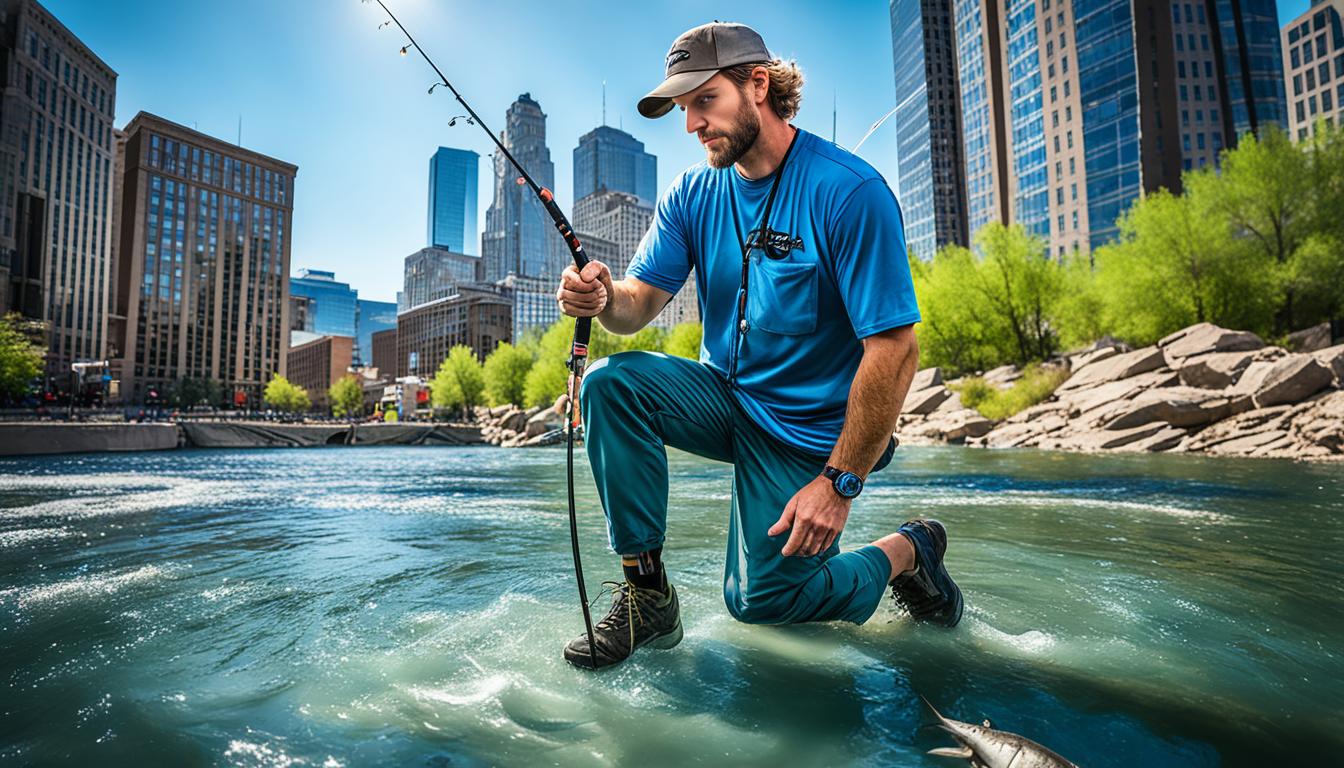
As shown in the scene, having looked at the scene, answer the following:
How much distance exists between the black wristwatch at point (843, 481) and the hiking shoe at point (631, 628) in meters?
0.68

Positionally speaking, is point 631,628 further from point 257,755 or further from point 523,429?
point 523,429

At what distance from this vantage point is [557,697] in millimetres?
1659

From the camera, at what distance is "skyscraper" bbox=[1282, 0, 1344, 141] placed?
69.1m

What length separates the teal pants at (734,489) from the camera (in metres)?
2.05

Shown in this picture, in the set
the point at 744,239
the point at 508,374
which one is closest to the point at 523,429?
the point at 508,374

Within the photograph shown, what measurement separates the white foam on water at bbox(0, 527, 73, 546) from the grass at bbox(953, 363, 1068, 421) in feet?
88.4

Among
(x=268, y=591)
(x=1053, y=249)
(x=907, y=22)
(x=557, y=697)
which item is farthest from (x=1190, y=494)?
(x=907, y=22)

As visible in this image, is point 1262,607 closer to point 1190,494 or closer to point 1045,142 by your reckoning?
point 1190,494

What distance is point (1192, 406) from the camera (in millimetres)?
16312

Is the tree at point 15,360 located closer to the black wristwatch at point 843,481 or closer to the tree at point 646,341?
the tree at point 646,341

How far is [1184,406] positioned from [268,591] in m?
19.9

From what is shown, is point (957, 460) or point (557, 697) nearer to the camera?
point (557, 697)

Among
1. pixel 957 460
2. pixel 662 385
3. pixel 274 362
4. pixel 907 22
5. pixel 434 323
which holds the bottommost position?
pixel 957 460

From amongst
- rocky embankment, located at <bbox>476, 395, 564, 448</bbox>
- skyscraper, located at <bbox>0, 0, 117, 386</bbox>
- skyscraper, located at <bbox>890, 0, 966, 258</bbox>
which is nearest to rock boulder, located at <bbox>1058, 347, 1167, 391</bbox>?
rocky embankment, located at <bbox>476, 395, 564, 448</bbox>
